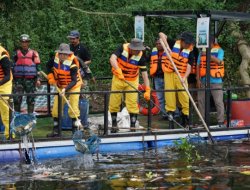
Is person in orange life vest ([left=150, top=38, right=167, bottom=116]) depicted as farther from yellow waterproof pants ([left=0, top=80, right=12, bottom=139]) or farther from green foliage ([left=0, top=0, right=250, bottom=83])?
green foliage ([left=0, top=0, right=250, bottom=83])

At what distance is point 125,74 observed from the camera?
521 inches

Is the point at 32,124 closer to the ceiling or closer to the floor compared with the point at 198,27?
closer to the floor

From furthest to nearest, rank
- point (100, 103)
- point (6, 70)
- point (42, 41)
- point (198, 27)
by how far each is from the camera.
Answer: point (42, 41)
point (100, 103)
point (198, 27)
point (6, 70)

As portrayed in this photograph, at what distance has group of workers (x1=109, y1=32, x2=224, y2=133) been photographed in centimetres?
1312

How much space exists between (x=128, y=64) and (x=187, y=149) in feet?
6.32

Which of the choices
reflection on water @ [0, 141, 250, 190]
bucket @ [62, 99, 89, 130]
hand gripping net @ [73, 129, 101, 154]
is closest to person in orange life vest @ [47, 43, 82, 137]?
bucket @ [62, 99, 89, 130]

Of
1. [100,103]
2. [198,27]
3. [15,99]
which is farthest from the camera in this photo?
[100,103]

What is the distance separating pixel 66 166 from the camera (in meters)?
11.6

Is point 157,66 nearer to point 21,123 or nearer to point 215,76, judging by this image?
point 215,76

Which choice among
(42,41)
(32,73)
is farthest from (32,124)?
(42,41)

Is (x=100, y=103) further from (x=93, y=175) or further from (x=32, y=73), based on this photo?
(x=93, y=175)

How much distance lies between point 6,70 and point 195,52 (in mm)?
4217

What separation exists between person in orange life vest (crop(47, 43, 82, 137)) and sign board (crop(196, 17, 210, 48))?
7.55 feet

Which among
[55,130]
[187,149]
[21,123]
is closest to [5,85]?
[21,123]
